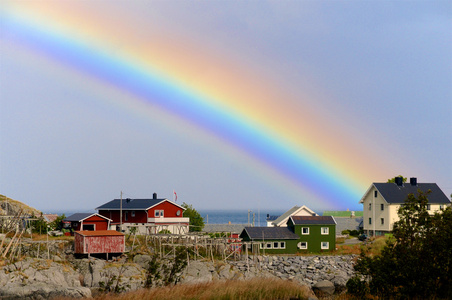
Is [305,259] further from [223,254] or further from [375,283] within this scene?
[375,283]

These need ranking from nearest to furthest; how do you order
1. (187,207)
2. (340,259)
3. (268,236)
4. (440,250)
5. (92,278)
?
(440,250) → (92,278) → (340,259) → (268,236) → (187,207)

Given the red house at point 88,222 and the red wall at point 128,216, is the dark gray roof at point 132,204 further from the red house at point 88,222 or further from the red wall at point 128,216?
the red house at point 88,222

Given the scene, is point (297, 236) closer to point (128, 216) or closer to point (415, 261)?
point (128, 216)

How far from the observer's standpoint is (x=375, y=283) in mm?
18641

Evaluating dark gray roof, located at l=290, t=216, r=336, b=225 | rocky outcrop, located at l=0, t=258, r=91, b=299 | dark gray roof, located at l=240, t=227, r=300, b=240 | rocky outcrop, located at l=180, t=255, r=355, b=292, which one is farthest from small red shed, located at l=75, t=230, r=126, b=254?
dark gray roof, located at l=290, t=216, r=336, b=225

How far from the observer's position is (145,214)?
2899 inches

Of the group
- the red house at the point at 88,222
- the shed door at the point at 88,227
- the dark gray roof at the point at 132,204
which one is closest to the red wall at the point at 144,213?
the dark gray roof at the point at 132,204

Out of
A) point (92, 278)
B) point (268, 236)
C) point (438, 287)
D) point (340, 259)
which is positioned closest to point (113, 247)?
point (92, 278)

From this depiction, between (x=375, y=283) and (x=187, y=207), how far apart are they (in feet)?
237

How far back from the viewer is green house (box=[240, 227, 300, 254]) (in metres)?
64.8

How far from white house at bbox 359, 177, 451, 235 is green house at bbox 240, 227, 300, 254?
18178 millimetres

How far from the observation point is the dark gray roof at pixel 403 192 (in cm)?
7869

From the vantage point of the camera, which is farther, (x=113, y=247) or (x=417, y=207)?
(x=113, y=247)

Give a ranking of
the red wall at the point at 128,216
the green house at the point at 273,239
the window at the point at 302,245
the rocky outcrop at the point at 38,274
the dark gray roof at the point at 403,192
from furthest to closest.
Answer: the dark gray roof at the point at 403,192 → the red wall at the point at 128,216 → the window at the point at 302,245 → the green house at the point at 273,239 → the rocky outcrop at the point at 38,274
